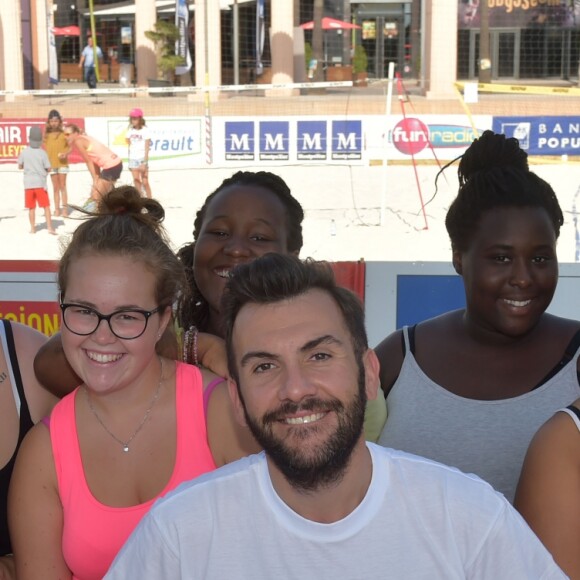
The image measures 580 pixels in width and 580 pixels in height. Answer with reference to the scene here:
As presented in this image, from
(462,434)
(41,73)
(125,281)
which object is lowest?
(462,434)

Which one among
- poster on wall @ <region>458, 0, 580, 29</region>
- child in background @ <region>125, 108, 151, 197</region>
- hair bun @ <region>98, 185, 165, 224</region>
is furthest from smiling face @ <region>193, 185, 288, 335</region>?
poster on wall @ <region>458, 0, 580, 29</region>

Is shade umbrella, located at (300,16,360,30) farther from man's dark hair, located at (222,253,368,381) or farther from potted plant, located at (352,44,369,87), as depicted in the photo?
man's dark hair, located at (222,253,368,381)

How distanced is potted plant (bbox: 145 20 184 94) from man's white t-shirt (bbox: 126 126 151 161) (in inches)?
460

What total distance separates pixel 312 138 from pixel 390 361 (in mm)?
15788

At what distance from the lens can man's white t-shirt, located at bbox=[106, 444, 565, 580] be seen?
1.61 meters

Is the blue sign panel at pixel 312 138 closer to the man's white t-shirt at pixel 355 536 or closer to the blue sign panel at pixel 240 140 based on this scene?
the blue sign panel at pixel 240 140

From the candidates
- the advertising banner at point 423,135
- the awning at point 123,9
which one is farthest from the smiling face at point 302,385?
the awning at point 123,9

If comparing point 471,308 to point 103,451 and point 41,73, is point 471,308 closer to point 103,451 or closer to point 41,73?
point 103,451

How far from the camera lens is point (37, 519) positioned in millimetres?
2006

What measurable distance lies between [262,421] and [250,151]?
16.8 m

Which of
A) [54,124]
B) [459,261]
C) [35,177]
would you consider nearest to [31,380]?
[459,261]

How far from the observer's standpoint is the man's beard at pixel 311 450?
65.1 inches

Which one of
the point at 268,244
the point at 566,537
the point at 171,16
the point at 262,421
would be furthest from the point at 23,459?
the point at 171,16

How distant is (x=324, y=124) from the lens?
18.0 m
